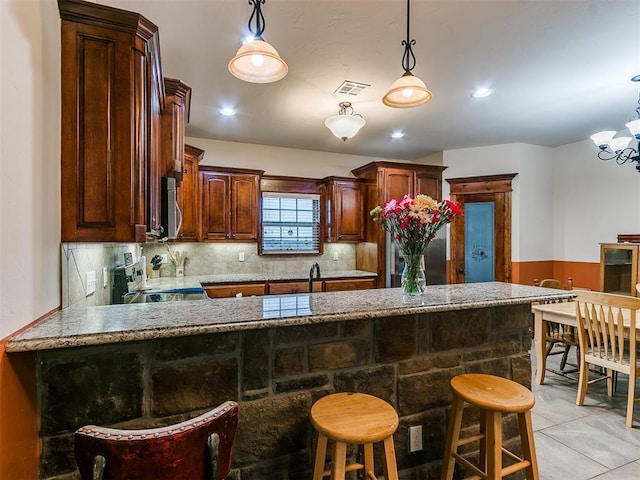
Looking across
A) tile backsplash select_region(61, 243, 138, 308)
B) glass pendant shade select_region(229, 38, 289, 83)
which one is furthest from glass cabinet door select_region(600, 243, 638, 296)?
tile backsplash select_region(61, 243, 138, 308)

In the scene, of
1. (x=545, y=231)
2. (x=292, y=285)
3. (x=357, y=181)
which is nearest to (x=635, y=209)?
(x=545, y=231)

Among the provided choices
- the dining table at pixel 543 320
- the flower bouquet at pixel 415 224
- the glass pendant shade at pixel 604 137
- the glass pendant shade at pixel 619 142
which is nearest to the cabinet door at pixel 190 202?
the flower bouquet at pixel 415 224

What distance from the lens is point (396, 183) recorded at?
5070mm

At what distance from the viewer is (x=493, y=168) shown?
5.36 meters

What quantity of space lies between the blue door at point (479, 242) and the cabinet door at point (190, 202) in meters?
4.13

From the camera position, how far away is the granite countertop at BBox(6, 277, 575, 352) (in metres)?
1.11

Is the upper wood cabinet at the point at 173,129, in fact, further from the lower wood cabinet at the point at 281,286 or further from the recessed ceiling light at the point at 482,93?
the recessed ceiling light at the point at 482,93

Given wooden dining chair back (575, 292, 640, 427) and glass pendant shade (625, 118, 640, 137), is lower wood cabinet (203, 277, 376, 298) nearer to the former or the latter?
wooden dining chair back (575, 292, 640, 427)

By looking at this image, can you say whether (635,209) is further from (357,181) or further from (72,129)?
(72,129)

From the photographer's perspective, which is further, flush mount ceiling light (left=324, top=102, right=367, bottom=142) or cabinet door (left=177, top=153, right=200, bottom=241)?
cabinet door (left=177, top=153, right=200, bottom=241)

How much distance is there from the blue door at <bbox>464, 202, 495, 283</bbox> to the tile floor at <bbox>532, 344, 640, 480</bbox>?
87.5 inches

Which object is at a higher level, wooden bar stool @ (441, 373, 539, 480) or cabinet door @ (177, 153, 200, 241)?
cabinet door @ (177, 153, 200, 241)

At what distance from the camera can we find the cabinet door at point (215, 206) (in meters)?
4.57

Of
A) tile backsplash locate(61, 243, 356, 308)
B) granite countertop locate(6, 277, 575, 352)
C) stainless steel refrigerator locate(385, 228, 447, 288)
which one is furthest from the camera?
stainless steel refrigerator locate(385, 228, 447, 288)
